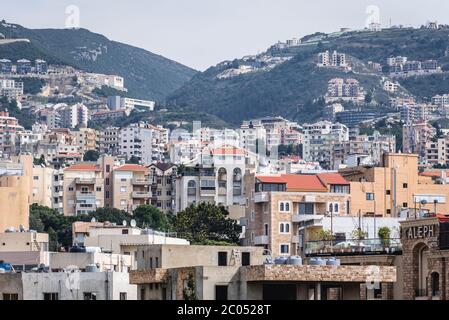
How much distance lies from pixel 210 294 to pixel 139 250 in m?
18.6

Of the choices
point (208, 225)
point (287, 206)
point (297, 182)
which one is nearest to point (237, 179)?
point (208, 225)

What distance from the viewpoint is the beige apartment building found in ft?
372

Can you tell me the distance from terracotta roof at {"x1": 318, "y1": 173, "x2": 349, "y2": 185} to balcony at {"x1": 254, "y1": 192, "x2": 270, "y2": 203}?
4325 mm

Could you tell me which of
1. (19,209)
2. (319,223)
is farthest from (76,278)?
(19,209)

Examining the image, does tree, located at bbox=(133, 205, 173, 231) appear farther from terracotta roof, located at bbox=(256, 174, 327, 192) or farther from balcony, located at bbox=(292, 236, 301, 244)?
balcony, located at bbox=(292, 236, 301, 244)

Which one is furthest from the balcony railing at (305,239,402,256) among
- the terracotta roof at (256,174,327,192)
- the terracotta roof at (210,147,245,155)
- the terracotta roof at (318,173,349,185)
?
→ the terracotta roof at (210,147,245,155)

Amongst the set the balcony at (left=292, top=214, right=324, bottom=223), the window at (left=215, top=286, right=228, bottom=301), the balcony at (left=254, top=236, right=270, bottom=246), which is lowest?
the window at (left=215, top=286, right=228, bottom=301)

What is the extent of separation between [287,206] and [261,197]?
100 inches

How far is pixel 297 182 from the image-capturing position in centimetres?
11488

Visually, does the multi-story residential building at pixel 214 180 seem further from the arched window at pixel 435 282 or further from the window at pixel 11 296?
the window at pixel 11 296

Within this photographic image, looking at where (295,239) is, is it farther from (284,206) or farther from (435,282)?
(435,282)

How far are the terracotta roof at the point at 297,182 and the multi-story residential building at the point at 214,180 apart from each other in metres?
55.6

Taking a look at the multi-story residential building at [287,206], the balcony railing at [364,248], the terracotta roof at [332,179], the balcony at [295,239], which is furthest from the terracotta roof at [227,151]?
the balcony railing at [364,248]

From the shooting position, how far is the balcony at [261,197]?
4363 inches
